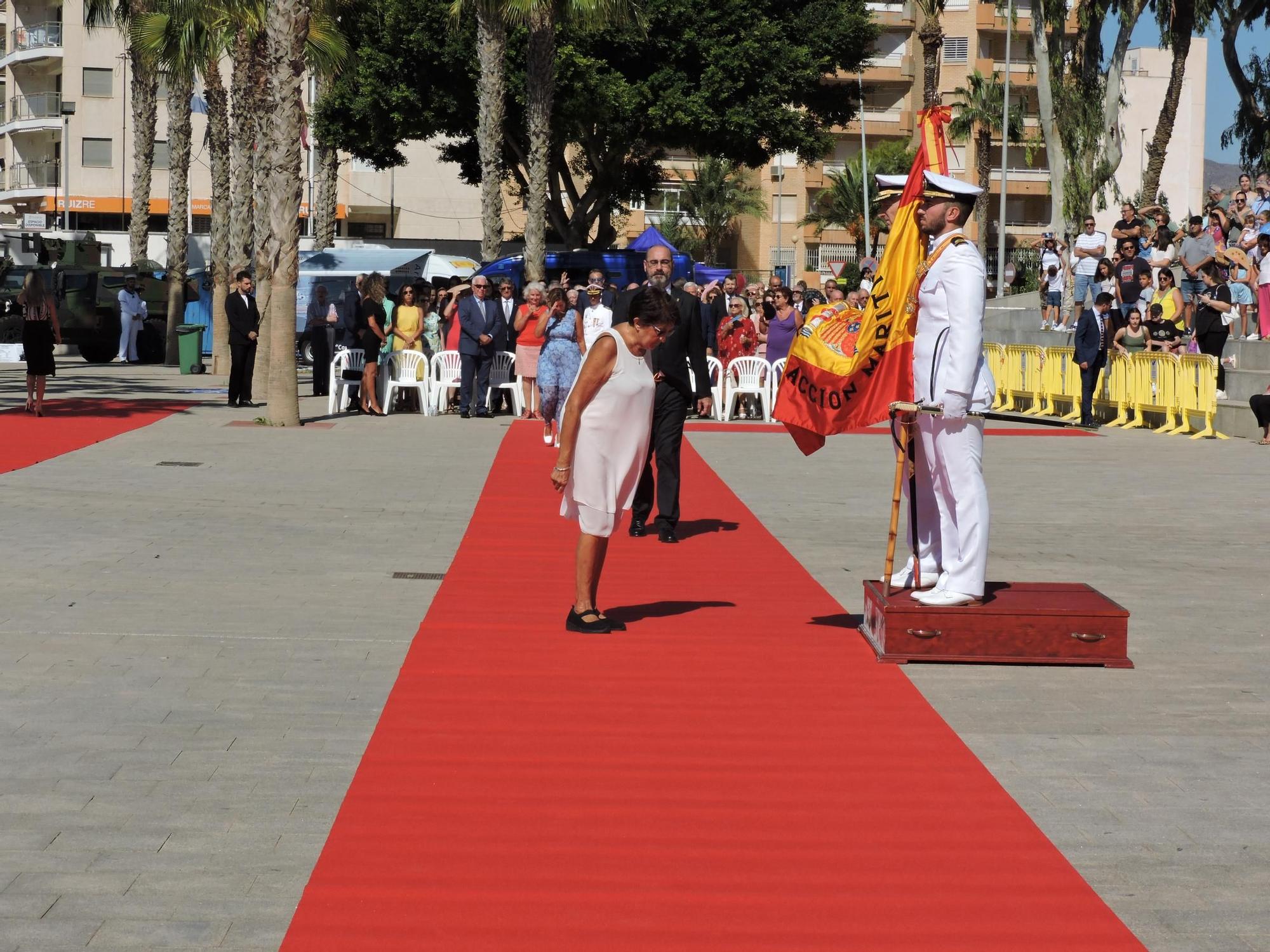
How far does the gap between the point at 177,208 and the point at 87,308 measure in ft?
11.0

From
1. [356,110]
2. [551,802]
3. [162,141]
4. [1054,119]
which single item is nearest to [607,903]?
[551,802]

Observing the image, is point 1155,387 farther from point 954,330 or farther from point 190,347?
point 190,347

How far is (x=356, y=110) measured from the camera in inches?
1811

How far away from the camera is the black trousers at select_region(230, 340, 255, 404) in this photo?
2330 centimetres

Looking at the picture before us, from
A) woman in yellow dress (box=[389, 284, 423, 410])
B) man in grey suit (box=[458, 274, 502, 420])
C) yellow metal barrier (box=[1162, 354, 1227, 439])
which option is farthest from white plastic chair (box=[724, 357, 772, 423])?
yellow metal barrier (box=[1162, 354, 1227, 439])

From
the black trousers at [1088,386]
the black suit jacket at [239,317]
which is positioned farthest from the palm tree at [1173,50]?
the black suit jacket at [239,317]

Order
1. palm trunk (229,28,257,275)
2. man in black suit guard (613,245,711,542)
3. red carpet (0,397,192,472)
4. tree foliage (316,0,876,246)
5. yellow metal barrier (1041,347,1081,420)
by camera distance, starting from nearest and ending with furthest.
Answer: man in black suit guard (613,245,711,542) → red carpet (0,397,192,472) → yellow metal barrier (1041,347,1081,420) → palm trunk (229,28,257,275) → tree foliage (316,0,876,246)

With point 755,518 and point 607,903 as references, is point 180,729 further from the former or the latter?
point 755,518

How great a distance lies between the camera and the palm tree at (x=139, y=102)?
35.3 m

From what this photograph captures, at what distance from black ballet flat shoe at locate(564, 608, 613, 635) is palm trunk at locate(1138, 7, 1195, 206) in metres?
36.5

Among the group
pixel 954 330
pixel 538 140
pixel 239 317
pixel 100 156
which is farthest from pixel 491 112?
pixel 100 156

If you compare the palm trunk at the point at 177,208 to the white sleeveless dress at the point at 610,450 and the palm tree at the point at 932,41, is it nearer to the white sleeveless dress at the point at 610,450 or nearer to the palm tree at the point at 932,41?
the palm tree at the point at 932,41

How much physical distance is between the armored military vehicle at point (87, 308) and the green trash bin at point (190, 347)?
4.74 meters

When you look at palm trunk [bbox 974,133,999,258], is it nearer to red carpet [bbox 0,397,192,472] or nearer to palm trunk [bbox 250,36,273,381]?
palm trunk [bbox 250,36,273,381]
